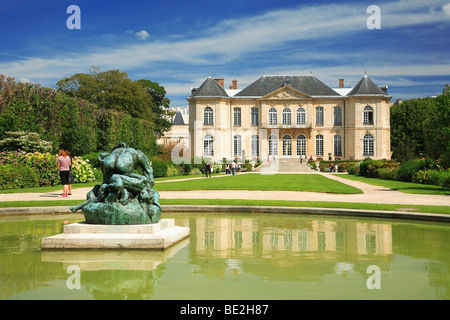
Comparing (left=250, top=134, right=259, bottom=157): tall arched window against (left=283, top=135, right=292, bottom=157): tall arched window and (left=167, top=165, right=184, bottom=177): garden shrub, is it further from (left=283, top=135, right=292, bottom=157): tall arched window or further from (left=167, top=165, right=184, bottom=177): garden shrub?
(left=167, top=165, right=184, bottom=177): garden shrub

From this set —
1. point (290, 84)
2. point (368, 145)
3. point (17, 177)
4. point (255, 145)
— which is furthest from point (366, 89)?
point (17, 177)

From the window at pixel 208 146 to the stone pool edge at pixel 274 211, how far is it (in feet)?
141

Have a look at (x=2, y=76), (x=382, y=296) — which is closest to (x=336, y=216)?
(x=382, y=296)

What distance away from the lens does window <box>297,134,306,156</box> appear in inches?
2116

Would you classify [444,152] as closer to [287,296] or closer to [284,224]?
[284,224]

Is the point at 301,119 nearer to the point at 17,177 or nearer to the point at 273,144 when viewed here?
the point at 273,144

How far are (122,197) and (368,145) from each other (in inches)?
1959

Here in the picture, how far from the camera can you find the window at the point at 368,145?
173ft

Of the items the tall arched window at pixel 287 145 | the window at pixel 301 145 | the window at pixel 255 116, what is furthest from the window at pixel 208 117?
the window at pixel 301 145

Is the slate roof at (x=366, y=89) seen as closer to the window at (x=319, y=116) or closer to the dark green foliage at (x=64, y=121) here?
the window at (x=319, y=116)

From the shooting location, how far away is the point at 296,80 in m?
55.0

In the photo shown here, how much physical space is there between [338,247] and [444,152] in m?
13.0

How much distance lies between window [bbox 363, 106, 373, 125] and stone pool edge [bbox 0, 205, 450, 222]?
4513 cm
